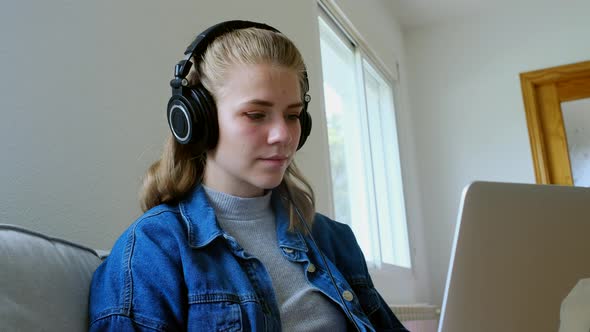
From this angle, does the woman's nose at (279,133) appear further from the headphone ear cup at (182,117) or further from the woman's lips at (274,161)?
the headphone ear cup at (182,117)

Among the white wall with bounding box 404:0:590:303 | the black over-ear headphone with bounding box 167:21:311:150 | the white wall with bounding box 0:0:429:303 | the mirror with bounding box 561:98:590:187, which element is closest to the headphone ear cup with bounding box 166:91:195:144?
the black over-ear headphone with bounding box 167:21:311:150

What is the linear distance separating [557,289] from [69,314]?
2.10 ft

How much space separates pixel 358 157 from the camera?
3268mm

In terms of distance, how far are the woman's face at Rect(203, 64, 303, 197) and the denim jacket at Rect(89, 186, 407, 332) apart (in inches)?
4.0

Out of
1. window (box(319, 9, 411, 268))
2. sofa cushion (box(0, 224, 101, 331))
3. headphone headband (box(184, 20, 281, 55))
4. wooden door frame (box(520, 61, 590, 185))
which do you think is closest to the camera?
sofa cushion (box(0, 224, 101, 331))

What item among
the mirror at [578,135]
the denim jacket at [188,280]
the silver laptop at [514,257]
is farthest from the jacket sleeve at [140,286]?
the mirror at [578,135]

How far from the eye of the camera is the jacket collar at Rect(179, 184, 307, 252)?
3.12 feet

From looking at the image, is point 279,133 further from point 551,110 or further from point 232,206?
point 551,110

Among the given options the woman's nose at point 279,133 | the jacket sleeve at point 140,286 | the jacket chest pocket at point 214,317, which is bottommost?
the jacket chest pocket at point 214,317

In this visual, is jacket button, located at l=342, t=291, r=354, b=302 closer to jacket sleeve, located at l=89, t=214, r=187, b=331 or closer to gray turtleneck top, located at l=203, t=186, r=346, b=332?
gray turtleneck top, located at l=203, t=186, r=346, b=332

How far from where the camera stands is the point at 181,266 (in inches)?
35.5

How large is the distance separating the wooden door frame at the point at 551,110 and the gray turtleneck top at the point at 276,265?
3.11m

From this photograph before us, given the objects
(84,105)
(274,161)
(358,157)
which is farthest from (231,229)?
(358,157)

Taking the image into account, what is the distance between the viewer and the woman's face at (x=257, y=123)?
3.27 feet
